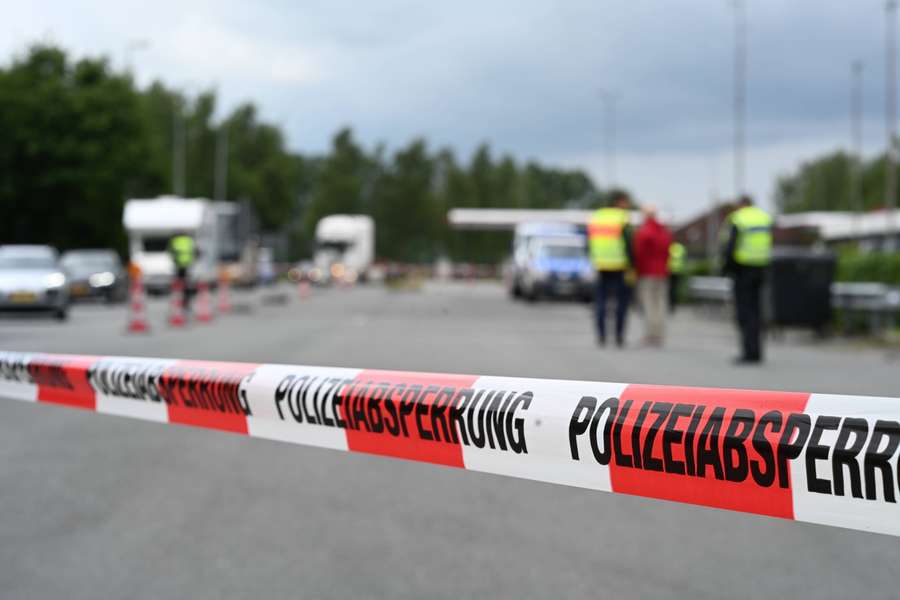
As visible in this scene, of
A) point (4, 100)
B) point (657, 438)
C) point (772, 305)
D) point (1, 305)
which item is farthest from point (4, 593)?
point (4, 100)

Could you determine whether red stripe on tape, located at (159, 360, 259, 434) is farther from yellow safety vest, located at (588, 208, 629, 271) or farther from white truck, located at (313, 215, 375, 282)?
white truck, located at (313, 215, 375, 282)

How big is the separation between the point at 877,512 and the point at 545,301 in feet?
124

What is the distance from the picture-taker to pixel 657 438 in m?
2.46

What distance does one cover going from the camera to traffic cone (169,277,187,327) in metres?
20.4

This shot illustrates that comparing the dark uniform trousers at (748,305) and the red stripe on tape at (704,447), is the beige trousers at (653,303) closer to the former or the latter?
the dark uniform trousers at (748,305)

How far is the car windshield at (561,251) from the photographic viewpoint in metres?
36.6

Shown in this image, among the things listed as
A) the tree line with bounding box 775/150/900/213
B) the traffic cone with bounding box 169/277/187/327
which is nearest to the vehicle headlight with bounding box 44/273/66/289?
the traffic cone with bounding box 169/277/187/327

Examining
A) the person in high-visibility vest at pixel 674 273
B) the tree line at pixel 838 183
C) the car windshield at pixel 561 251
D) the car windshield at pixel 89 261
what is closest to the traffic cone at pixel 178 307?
the person in high-visibility vest at pixel 674 273

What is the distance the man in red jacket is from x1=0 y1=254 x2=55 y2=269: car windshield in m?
13.4

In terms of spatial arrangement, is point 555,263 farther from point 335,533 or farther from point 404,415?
point 404,415

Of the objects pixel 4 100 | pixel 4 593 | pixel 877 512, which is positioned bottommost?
pixel 4 593

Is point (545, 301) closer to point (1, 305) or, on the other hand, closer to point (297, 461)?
point (1, 305)

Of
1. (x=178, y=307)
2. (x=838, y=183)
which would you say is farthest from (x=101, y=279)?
(x=838, y=183)

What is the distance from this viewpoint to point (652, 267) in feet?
51.9
